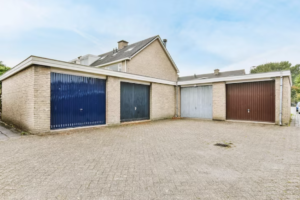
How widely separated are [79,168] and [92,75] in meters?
6.55

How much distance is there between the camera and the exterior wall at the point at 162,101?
12969 mm

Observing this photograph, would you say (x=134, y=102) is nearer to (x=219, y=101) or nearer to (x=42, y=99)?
(x=42, y=99)

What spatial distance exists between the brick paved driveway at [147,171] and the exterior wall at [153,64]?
1181 centimetres

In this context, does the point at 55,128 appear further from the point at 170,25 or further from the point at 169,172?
the point at 170,25

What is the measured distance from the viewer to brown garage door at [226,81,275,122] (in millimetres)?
10805

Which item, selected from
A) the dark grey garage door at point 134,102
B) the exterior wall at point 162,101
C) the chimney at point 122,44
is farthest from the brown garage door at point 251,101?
the chimney at point 122,44

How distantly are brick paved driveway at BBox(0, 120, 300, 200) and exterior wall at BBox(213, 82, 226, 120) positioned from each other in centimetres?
672

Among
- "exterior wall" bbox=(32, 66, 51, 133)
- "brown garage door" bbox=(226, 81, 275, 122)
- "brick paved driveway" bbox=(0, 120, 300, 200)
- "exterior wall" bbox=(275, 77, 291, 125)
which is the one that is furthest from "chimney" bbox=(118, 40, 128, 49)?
"brick paved driveway" bbox=(0, 120, 300, 200)

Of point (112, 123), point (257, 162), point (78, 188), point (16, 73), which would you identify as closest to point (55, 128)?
point (112, 123)

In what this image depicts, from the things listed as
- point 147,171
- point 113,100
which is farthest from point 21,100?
point 147,171

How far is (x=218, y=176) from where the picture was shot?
11.1 ft

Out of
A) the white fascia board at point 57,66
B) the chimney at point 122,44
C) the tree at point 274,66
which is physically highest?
the tree at point 274,66

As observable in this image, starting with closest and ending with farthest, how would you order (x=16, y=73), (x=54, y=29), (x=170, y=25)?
(x=16, y=73) → (x=54, y=29) → (x=170, y=25)

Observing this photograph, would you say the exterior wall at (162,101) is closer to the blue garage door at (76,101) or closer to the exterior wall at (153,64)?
the exterior wall at (153,64)
